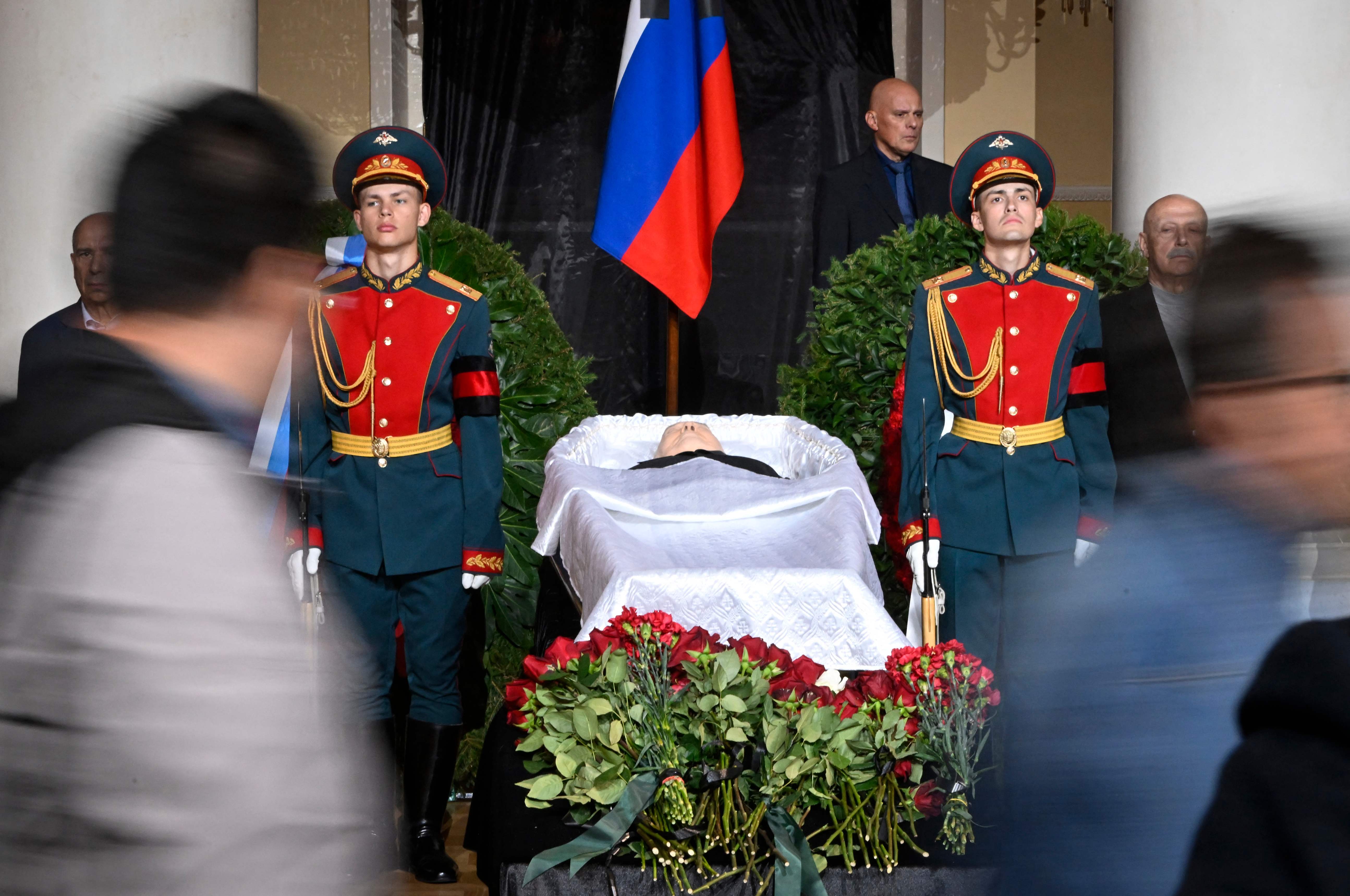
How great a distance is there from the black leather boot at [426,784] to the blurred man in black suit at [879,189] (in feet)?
8.78

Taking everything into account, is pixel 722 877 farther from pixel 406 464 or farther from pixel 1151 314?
pixel 1151 314

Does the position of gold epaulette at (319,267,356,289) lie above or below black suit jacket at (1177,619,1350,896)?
above

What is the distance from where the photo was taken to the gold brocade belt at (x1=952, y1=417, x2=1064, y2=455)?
347cm

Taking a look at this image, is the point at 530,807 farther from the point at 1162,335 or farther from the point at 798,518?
the point at 1162,335

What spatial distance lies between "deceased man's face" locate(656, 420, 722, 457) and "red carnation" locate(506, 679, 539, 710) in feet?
4.95

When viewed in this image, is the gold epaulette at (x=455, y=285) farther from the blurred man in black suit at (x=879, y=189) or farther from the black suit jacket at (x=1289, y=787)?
the black suit jacket at (x=1289, y=787)

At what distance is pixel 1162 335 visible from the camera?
11.2ft


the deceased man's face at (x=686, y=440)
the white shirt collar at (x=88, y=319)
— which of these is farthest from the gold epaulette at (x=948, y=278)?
the white shirt collar at (x=88, y=319)

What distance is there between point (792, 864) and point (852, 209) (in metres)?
3.64

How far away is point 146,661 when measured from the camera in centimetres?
107

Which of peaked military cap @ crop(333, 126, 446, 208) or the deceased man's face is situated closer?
peaked military cap @ crop(333, 126, 446, 208)

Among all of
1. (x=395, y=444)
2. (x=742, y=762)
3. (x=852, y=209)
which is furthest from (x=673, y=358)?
(x=742, y=762)

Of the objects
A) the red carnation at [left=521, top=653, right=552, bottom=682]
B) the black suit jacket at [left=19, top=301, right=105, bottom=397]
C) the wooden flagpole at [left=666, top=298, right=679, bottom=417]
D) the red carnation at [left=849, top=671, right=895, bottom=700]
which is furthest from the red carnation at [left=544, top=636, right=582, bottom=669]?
the wooden flagpole at [left=666, top=298, right=679, bottom=417]

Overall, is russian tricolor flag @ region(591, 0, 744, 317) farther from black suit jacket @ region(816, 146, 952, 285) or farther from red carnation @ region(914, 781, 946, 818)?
red carnation @ region(914, 781, 946, 818)
